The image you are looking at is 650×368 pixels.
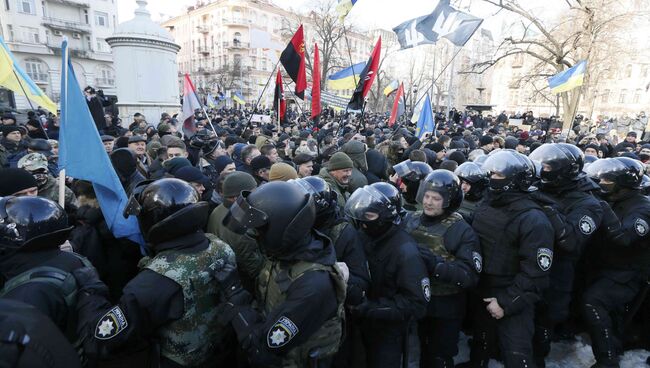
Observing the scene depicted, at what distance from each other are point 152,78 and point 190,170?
1149cm

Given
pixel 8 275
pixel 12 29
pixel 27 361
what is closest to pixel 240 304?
pixel 27 361

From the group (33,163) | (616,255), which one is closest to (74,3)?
(33,163)

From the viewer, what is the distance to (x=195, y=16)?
7475 cm

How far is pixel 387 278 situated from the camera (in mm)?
2938

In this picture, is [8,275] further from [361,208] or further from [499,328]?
[499,328]

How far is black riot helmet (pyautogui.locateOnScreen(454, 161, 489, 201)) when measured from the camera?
430 centimetres

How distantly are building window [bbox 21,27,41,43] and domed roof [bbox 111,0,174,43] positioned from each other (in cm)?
4655

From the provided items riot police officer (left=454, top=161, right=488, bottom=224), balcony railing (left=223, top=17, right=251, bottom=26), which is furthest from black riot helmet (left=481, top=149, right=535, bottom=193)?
balcony railing (left=223, top=17, right=251, bottom=26)

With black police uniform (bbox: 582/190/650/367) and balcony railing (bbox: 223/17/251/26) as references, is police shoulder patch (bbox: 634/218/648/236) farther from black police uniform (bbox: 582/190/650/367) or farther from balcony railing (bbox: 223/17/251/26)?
balcony railing (bbox: 223/17/251/26)

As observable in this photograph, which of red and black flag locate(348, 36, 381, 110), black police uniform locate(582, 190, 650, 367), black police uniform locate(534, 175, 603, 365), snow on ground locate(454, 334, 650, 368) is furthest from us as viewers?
red and black flag locate(348, 36, 381, 110)

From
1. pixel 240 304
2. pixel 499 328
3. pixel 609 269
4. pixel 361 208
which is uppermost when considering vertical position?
pixel 361 208

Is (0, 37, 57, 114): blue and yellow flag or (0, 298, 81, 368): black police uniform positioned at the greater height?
(0, 37, 57, 114): blue and yellow flag

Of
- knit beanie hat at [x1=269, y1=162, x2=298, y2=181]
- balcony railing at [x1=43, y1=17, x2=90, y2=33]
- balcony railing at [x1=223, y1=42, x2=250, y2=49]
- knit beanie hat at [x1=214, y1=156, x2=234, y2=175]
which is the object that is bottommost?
knit beanie hat at [x1=214, y1=156, x2=234, y2=175]

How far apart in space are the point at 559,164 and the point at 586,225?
0.66m
